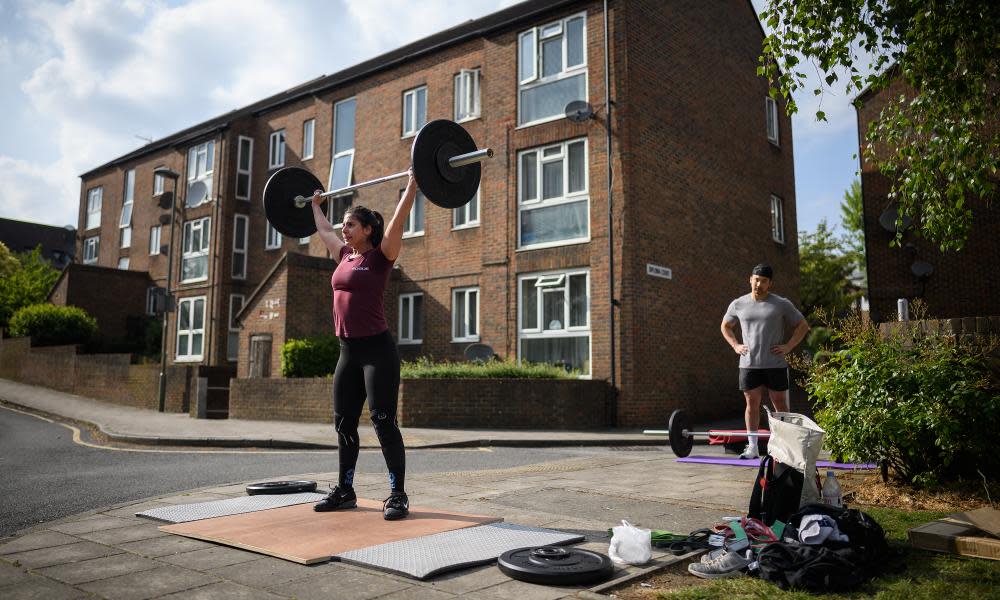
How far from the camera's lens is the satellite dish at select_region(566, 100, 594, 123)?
15641mm

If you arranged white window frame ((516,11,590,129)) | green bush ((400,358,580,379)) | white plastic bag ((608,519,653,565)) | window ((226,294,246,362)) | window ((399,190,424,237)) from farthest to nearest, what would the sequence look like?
window ((226,294,246,362)) → window ((399,190,424,237)) → white window frame ((516,11,590,129)) → green bush ((400,358,580,379)) → white plastic bag ((608,519,653,565))

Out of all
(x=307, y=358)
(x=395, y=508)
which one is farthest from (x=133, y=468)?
(x=307, y=358)

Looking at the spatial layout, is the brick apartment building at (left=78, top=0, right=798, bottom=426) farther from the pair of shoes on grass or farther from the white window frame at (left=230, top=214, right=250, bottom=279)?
the pair of shoes on grass

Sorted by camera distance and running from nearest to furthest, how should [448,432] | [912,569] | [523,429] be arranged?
[912,569]
[448,432]
[523,429]

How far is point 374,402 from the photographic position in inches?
184

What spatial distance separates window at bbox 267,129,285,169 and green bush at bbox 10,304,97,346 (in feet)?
30.2

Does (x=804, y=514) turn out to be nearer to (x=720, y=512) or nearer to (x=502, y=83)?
(x=720, y=512)

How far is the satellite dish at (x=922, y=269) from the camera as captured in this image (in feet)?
58.1

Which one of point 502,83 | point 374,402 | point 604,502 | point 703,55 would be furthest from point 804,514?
point 703,55

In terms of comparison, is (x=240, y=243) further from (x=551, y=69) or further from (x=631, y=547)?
(x=631, y=547)

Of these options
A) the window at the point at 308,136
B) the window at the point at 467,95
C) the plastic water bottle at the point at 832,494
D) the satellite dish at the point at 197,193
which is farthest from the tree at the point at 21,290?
the plastic water bottle at the point at 832,494

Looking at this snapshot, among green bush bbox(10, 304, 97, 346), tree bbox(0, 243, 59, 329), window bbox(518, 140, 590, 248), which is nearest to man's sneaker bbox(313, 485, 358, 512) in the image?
window bbox(518, 140, 590, 248)

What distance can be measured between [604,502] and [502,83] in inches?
555

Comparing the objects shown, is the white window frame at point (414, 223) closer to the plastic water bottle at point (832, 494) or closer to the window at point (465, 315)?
the window at point (465, 315)
